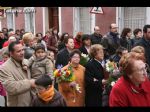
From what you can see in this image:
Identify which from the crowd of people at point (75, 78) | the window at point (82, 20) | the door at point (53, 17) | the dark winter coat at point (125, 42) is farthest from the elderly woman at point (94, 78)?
the door at point (53, 17)

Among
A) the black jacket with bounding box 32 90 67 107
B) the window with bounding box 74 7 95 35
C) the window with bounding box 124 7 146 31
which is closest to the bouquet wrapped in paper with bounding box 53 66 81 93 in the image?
the black jacket with bounding box 32 90 67 107

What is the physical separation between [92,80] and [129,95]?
2619 millimetres

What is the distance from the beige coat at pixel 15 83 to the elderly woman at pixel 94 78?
1.70 meters

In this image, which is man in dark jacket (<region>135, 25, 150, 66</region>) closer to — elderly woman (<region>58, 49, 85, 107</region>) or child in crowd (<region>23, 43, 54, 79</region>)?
elderly woman (<region>58, 49, 85, 107</region>)

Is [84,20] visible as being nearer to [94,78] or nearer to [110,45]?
[110,45]

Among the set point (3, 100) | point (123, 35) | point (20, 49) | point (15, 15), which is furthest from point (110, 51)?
point (15, 15)

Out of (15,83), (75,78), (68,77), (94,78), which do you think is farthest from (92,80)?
(15,83)

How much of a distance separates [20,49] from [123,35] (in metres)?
6.06

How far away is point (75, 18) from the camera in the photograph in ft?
58.9

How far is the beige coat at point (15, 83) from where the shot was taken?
197 inches

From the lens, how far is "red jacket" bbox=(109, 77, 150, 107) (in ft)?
13.6

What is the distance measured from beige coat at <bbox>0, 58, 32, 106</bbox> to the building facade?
8332 mm

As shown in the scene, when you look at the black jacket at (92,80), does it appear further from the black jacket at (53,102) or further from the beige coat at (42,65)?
the black jacket at (53,102)

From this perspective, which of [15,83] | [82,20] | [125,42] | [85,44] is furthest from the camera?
[82,20]
